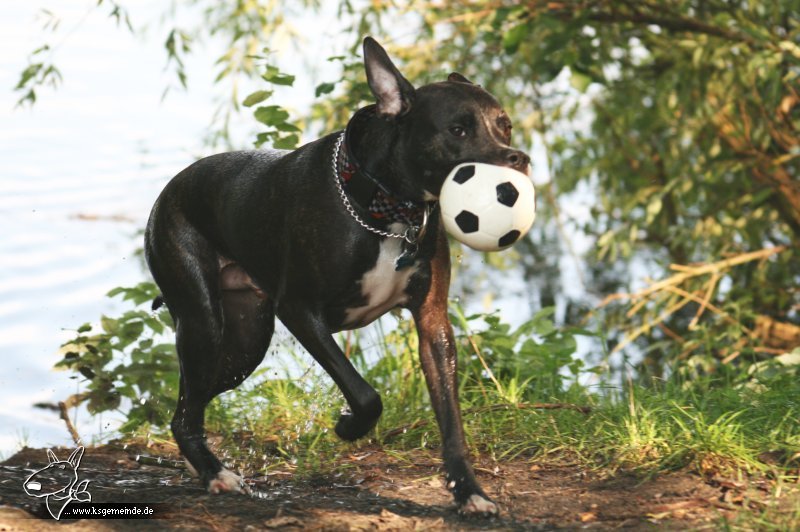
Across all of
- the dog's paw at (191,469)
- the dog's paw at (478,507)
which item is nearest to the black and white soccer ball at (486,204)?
the dog's paw at (478,507)

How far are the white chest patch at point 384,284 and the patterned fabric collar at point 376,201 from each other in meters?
0.09

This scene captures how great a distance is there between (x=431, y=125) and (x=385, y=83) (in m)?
0.23

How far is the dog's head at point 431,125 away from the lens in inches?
156

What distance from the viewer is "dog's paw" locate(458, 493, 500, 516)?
3852 mm

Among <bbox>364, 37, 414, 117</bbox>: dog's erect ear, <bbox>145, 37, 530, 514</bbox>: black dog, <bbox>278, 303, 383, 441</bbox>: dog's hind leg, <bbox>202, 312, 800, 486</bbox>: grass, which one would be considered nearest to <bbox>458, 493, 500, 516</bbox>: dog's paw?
<bbox>145, 37, 530, 514</bbox>: black dog

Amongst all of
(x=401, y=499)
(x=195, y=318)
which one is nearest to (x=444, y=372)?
(x=401, y=499)

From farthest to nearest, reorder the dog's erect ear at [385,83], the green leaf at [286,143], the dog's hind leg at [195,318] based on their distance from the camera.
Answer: the green leaf at [286,143], the dog's hind leg at [195,318], the dog's erect ear at [385,83]

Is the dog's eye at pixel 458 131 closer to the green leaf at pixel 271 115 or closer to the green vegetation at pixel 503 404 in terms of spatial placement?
the green vegetation at pixel 503 404

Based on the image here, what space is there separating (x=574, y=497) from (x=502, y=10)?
10.6ft

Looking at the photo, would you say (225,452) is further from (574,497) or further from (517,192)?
(517,192)

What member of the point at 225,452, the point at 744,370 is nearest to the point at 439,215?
the point at 225,452

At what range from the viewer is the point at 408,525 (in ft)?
12.5

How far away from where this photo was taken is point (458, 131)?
13.0 feet

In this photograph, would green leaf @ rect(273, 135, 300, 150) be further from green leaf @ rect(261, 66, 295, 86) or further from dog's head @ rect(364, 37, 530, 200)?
dog's head @ rect(364, 37, 530, 200)
